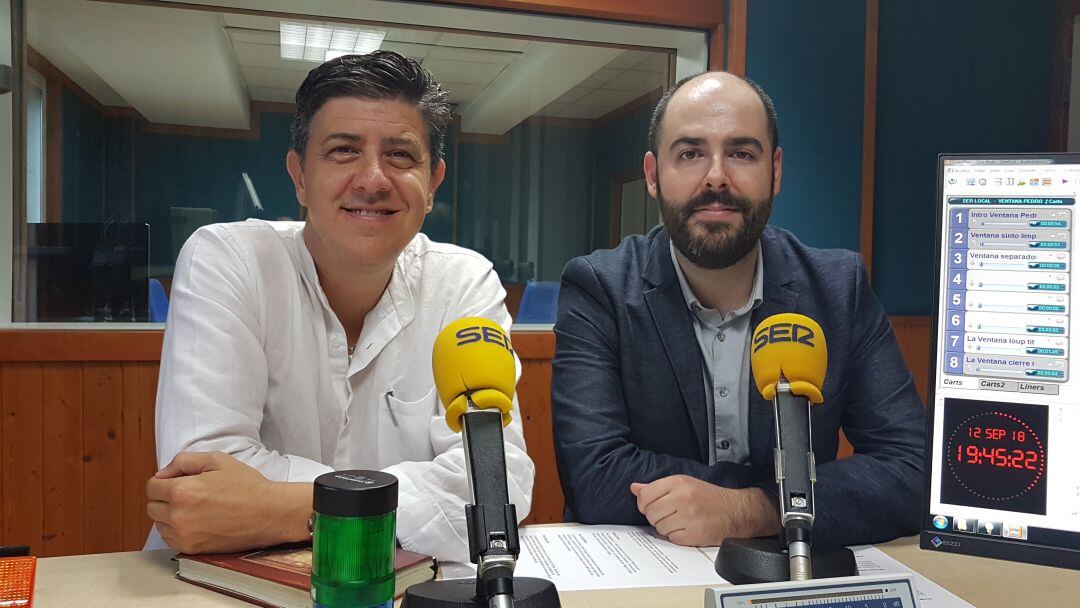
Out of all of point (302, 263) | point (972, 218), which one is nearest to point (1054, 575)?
point (972, 218)

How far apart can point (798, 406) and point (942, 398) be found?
18cm

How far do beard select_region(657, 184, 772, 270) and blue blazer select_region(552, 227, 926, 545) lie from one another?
0.05 m

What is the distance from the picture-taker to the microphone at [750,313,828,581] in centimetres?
74

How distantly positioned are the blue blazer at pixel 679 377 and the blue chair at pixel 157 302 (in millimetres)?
1693

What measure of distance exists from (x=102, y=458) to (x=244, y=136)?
1199mm

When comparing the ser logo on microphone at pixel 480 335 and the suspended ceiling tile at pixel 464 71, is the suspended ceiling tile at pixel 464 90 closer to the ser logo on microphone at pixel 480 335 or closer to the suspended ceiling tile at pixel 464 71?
the suspended ceiling tile at pixel 464 71

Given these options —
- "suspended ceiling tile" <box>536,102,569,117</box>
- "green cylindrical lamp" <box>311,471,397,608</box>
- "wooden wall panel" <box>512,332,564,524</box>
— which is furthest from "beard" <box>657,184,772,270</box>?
"suspended ceiling tile" <box>536,102,569,117</box>

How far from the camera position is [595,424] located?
4.67 ft

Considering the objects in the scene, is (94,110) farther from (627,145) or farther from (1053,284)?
(1053,284)

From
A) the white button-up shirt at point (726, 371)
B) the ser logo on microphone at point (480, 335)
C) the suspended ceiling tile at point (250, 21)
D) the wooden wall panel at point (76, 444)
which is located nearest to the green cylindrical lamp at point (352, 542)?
the ser logo on microphone at point (480, 335)

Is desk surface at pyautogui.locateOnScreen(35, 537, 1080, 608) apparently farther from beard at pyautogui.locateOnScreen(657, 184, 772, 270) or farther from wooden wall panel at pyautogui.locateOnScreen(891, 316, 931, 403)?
wooden wall panel at pyautogui.locateOnScreen(891, 316, 931, 403)

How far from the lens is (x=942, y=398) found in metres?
0.87

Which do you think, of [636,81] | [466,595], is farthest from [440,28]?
[466,595]

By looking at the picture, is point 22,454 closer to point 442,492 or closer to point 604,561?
point 442,492
